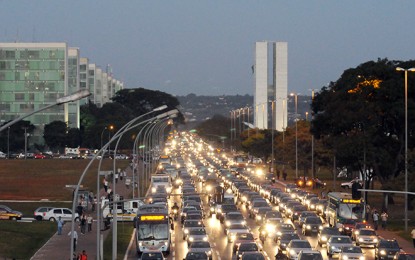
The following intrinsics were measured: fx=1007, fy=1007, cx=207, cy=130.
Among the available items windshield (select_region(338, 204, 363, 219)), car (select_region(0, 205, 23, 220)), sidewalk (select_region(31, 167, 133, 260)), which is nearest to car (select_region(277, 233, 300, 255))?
sidewalk (select_region(31, 167, 133, 260))

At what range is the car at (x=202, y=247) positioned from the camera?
43.9m

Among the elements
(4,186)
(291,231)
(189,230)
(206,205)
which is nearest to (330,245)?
(291,231)

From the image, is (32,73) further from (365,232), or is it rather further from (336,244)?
(336,244)

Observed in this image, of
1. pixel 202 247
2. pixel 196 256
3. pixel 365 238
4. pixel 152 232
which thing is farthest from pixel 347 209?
pixel 196 256

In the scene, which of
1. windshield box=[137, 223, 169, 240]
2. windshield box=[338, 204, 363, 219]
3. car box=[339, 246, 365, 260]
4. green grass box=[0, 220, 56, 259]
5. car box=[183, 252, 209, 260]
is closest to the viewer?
car box=[183, 252, 209, 260]

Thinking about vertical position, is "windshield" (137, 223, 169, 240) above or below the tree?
below

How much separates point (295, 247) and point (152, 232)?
Result: 8.74 m

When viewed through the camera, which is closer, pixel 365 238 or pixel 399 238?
Answer: pixel 365 238

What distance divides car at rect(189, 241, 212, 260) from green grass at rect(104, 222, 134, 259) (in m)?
4.56

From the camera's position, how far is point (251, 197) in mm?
80250

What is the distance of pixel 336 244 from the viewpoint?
4706 cm

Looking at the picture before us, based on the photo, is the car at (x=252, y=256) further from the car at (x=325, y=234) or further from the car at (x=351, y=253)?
the car at (x=325, y=234)

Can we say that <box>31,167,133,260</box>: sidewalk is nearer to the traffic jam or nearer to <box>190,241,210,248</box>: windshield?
the traffic jam

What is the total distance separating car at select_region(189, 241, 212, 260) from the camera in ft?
144
